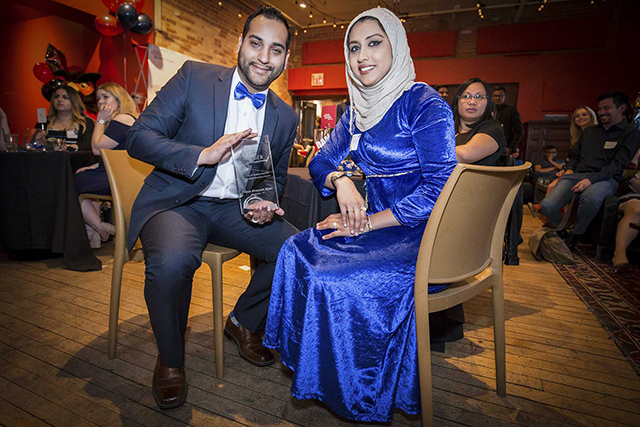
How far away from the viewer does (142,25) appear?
5.62 metres

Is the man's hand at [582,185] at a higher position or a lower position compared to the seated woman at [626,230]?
higher

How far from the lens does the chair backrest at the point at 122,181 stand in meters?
1.51

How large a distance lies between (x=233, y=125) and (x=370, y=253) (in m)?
0.94

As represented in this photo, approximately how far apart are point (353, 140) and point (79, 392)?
1.46m

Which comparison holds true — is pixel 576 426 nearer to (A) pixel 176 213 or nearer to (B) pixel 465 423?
(B) pixel 465 423

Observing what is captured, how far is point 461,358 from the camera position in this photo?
172 cm

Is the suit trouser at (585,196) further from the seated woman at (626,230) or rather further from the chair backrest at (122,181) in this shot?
the chair backrest at (122,181)

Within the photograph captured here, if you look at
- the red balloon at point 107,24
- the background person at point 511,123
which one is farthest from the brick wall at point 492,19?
the red balloon at point 107,24

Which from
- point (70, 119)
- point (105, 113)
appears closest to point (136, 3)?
point (70, 119)

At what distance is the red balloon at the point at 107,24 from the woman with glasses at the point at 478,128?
5.27 m

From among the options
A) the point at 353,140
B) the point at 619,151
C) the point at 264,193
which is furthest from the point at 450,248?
the point at 619,151

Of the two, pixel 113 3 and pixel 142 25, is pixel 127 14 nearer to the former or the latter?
pixel 113 3

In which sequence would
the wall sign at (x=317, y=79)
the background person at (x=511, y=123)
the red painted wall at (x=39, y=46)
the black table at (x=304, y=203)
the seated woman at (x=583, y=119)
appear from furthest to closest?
the wall sign at (x=317, y=79), the red painted wall at (x=39, y=46), the seated woman at (x=583, y=119), the background person at (x=511, y=123), the black table at (x=304, y=203)

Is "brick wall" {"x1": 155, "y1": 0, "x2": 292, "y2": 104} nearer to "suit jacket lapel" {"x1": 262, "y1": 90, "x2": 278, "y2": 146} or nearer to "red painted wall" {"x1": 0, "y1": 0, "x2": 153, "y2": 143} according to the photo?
"red painted wall" {"x1": 0, "y1": 0, "x2": 153, "y2": 143}
